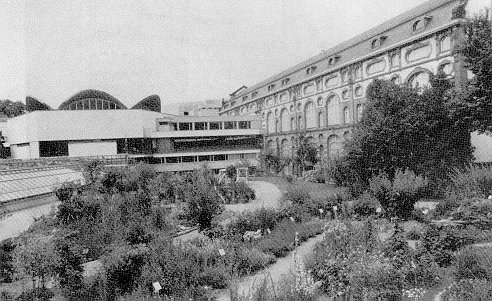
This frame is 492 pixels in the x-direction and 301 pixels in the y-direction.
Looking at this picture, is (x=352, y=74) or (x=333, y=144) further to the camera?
(x=333, y=144)

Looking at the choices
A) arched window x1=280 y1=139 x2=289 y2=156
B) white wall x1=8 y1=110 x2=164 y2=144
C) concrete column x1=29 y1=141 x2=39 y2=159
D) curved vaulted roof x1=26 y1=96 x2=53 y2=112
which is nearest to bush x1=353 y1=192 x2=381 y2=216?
white wall x1=8 y1=110 x2=164 y2=144

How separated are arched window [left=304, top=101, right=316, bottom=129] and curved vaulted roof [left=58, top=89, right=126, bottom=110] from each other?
2703 cm

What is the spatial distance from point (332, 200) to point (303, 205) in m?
1.59

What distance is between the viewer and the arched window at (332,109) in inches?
1573

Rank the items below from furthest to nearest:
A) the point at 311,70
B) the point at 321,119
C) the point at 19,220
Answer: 1. the point at 311,70
2. the point at 321,119
3. the point at 19,220

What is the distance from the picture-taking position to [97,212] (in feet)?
46.7

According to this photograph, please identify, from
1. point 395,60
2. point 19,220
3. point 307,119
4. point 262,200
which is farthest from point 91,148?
point 395,60

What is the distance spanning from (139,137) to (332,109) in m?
23.4

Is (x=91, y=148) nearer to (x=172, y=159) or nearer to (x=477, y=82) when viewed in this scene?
(x=172, y=159)

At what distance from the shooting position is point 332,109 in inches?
1604

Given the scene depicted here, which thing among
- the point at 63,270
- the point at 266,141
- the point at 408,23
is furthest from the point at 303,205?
the point at 266,141

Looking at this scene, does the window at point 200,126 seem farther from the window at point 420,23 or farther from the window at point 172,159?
the window at point 420,23

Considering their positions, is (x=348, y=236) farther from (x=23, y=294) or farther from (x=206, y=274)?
(x=23, y=294)

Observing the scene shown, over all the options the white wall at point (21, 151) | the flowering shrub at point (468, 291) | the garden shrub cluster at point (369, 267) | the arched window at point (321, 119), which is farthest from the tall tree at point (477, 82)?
the white wall at point (21, 151)
